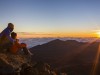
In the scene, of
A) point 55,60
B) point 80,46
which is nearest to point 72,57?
point 55,60

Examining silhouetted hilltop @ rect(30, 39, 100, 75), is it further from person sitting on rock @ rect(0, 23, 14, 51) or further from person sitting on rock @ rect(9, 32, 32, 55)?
person sitting on rock @ rect(0, 23, 14, 51)

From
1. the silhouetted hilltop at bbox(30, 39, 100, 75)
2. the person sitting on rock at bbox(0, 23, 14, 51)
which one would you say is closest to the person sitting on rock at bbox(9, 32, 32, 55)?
the person sitting on rock at bbox(0, 23, 14, 51)

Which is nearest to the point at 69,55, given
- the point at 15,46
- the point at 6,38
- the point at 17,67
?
the point at 15,46

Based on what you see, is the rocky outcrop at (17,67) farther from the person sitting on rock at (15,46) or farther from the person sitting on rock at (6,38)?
the person sitting on rock at (6,38)

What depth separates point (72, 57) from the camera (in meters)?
149

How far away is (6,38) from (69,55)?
13508cm

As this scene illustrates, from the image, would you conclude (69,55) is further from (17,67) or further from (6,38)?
(17,67)

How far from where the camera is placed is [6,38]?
64.0 ft

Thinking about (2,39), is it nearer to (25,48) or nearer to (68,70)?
(25,48)

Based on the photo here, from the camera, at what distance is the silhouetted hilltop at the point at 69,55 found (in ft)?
405

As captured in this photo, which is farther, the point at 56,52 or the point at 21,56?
the point at 56,52

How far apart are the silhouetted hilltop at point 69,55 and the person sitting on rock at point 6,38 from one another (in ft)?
311

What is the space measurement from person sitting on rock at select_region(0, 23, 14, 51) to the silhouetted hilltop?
94820 millimetres

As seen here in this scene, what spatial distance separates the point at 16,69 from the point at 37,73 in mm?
1599
